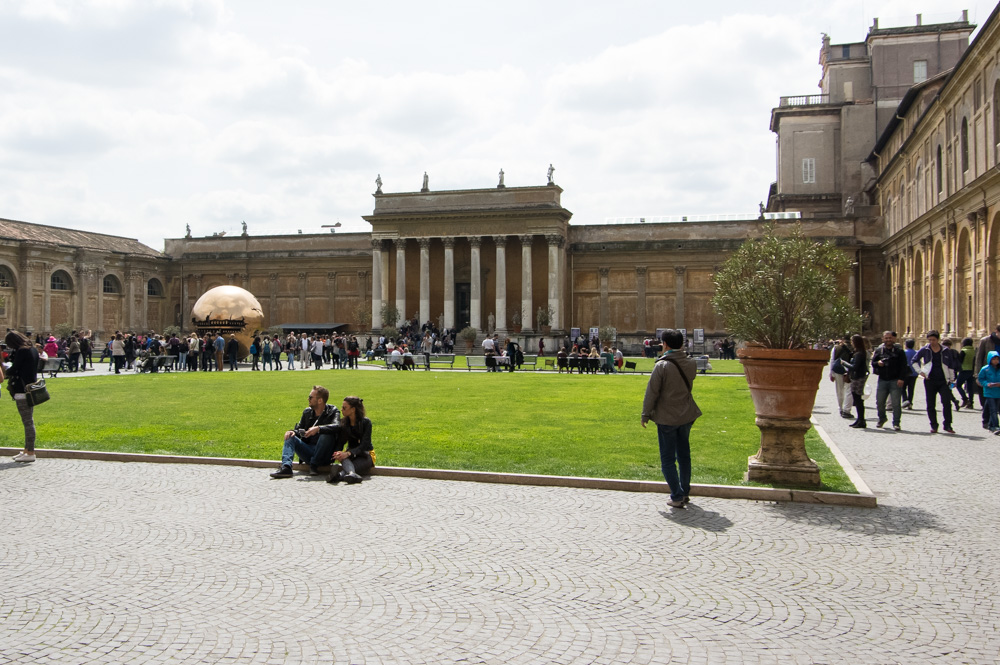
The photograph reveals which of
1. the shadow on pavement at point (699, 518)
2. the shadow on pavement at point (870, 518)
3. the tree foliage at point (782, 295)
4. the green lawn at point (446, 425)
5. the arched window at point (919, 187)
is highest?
the arched window at point (919, 187)

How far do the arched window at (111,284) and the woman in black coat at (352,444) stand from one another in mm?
54453

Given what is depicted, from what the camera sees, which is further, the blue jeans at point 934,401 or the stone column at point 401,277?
the stone column at point 401,277

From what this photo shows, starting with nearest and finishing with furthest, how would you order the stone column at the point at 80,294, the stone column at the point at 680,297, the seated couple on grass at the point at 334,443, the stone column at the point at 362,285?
the seated couple on grass at the point at 334,443
the stone column at the point at 680,297
the stone column at the point at 80,294
the stone column at the point at 362,285

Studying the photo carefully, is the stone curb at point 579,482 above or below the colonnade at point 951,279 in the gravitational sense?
below

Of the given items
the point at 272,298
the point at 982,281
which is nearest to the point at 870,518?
the point at 982,281

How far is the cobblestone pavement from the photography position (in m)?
4.57

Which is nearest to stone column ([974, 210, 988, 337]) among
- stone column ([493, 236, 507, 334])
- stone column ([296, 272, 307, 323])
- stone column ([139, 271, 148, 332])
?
stone column ([493, 236, 507, 334])

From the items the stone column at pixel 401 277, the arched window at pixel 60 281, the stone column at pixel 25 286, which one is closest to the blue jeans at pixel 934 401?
the stone column at pixel 401 277

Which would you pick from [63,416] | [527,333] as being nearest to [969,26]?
[527,333]

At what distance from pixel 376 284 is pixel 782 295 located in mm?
47951

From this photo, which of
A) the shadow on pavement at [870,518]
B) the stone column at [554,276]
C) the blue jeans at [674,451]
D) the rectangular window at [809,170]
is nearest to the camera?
the shadow on pavement at [870,518]

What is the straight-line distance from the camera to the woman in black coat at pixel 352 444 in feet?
31.2

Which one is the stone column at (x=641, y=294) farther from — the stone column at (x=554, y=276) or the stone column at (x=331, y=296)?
the stone column at (x=331, y=296)

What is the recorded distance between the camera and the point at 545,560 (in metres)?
6.24
